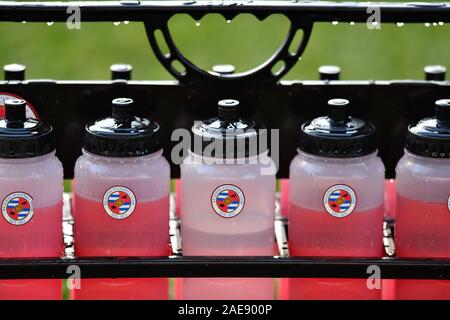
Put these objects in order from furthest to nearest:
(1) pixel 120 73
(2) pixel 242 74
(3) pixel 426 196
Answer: (1) pixel 120 73 < (2) pixel 242 74 < (3) pixel 426 196

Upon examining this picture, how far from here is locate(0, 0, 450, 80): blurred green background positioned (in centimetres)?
632

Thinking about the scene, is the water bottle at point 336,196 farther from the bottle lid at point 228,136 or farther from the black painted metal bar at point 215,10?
the black painted metal bar at point 215,10

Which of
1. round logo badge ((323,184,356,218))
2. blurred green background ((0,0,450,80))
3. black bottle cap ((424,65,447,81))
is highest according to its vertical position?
black bottle cap ((424,65,447,81))

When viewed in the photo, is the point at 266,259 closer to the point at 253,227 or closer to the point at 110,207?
the point at 253,227

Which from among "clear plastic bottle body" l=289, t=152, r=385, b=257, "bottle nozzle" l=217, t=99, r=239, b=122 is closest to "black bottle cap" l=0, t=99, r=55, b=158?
"bottle nozzle" l=217, t=99, r=239, b=122

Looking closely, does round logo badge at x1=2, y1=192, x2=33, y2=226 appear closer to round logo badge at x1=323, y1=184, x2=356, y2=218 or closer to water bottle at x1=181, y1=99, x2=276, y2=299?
water bottle at x1=181, y1=99, x2=276, y2=299

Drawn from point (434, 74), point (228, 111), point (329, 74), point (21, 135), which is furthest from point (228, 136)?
point (434, 74)

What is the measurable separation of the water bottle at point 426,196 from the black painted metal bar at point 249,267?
0.42 ft

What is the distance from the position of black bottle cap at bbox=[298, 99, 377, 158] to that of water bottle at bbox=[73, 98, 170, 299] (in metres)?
0.33

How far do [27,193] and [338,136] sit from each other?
69 cm

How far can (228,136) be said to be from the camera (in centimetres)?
238

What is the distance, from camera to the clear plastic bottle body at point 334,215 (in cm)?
243

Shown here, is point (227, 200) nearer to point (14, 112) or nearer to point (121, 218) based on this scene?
point (121, 218)
